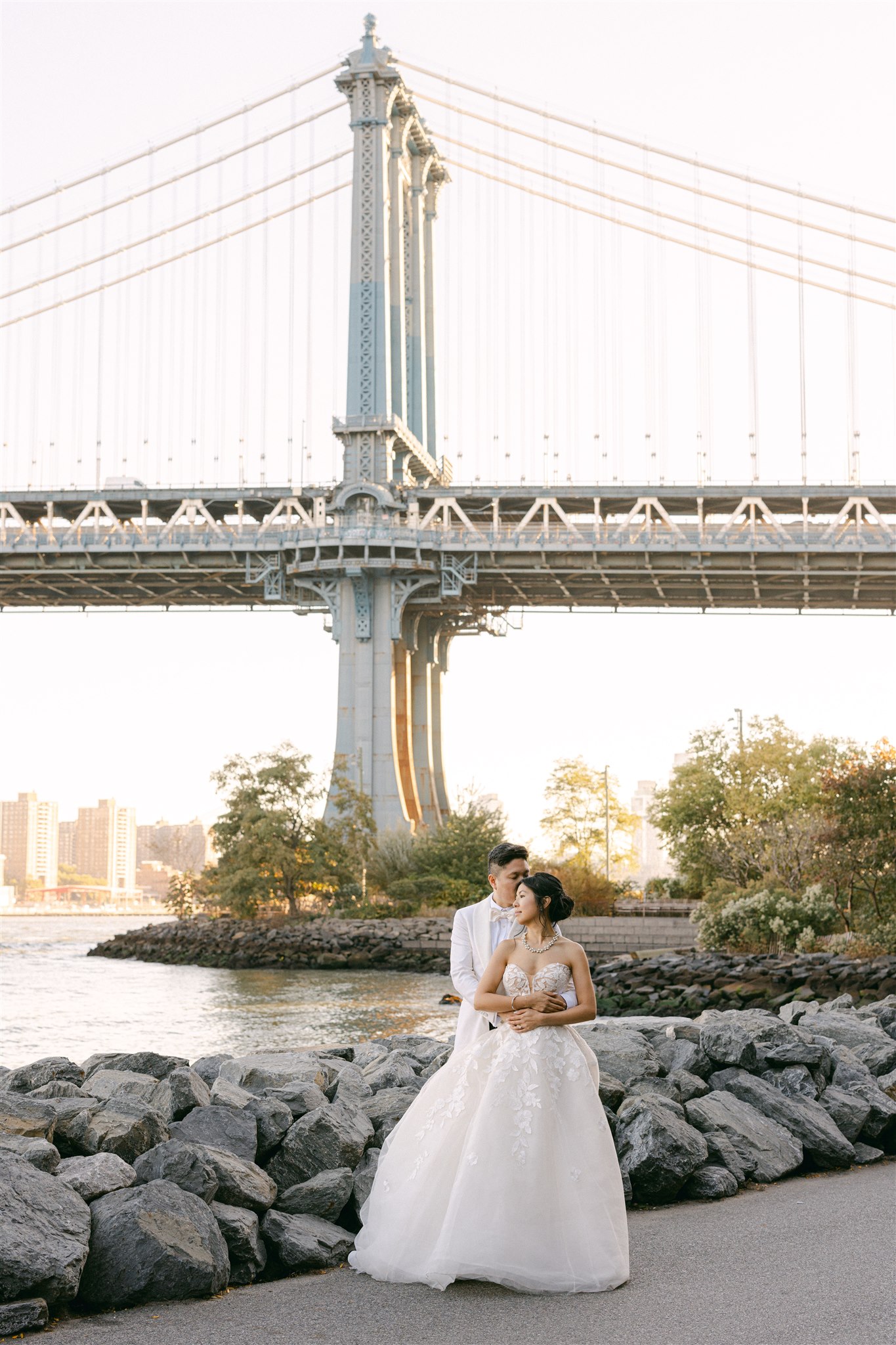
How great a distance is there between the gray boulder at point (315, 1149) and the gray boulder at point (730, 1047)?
9.69ft

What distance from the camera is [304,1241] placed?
247 inches

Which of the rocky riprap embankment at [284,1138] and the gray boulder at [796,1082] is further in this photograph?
the gray boulder at [796,1082]

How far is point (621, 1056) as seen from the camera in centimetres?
892

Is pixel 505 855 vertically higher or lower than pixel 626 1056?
higher

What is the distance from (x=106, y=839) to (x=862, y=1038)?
189492mm

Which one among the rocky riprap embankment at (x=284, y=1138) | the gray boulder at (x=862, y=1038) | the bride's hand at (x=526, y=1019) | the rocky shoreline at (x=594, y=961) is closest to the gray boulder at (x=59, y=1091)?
the rocky riprap embankment at (x=284, y=1138)

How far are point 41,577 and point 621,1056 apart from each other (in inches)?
1902

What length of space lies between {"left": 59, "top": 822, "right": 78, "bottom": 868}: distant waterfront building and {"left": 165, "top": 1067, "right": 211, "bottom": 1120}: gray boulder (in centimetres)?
19510

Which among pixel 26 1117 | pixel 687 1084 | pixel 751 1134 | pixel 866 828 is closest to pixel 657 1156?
pixel 751 1134

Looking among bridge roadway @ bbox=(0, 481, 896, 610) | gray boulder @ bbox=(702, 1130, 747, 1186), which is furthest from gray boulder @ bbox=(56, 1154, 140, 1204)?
bridge roadway @ bbox=(0, 481, 896, 610)

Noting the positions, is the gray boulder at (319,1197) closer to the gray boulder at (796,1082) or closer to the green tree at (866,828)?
the gray boulder at (796,1082)

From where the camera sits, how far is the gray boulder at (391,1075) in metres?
9.08

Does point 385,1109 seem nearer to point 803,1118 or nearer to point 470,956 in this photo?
point 470,956

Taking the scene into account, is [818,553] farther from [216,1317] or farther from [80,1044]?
[216,1317]
